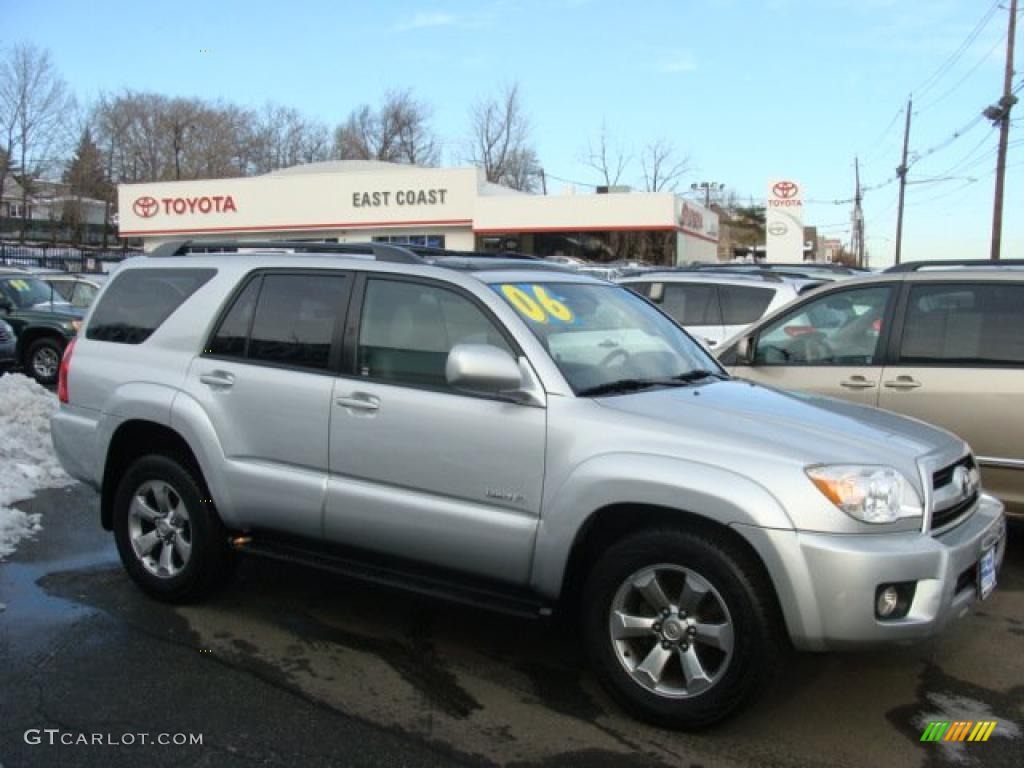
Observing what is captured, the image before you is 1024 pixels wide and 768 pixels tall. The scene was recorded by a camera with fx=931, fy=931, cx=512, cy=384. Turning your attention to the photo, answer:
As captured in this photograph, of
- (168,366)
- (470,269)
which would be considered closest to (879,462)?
(470,269)

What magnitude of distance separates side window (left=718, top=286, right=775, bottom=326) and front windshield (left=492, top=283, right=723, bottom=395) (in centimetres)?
531

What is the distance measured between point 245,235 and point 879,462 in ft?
128

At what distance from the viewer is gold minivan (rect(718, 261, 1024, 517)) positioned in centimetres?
529

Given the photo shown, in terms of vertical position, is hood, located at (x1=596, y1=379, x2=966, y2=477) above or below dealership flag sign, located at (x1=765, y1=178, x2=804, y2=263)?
below

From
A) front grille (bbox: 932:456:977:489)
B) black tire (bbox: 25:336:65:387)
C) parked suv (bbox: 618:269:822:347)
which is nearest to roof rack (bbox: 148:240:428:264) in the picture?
front grille (bbox: 932:456:977:489)

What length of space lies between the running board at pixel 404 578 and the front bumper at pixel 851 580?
98 centimetres

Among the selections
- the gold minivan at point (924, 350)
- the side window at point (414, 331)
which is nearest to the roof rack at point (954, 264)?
the gold minivan at point (924, 350)

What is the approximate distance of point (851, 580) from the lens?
3180 mm

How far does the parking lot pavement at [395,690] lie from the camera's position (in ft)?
11.1

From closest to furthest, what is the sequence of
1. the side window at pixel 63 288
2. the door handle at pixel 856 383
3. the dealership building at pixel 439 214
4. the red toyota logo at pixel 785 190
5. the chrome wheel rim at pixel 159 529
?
1. the chrome wheel rim at pixel 159 529
2. the door handle at pixel 856 383
3. the side window at pixel 63 288
4. the dealership building at pixel 439 214
5. the red toyota logo at pixel 785 190

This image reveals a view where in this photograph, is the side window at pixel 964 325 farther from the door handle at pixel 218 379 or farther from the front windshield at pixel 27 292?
the front windshield at pixel 27 292

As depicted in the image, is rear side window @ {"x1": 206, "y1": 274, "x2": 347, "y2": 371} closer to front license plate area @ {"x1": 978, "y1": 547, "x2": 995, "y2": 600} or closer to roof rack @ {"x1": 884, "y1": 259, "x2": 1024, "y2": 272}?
front license plate area @ {"x1": 978, "y1": 547, "x2": 995, "y2": 600}

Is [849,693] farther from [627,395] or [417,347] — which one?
[417,347]

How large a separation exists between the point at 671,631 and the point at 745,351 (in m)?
3.19
